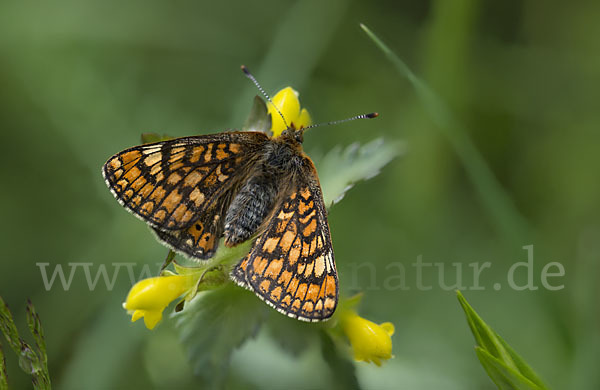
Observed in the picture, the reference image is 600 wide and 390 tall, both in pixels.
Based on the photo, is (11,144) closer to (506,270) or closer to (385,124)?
(385,124)

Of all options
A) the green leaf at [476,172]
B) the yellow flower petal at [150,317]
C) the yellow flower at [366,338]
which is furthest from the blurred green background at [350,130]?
the yellow flower petal at [150,317]

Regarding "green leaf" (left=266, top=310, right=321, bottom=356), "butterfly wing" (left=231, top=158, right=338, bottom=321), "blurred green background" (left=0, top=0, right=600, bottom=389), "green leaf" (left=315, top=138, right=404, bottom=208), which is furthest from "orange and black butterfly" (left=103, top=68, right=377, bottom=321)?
"blurred green background" (left=0, top=0, right=600, bottom=389)

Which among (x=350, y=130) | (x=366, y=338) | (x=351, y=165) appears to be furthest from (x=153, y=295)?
(x=350, y=130)

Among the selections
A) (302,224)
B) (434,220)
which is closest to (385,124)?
(434,220)

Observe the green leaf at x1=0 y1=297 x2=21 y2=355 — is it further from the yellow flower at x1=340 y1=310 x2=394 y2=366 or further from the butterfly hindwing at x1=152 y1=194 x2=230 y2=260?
the yellow flower at x1=340 y1=310 x2=394 y2=366

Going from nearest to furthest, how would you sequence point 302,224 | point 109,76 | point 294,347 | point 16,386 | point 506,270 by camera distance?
point 302,224, point 294,347, point 16,386, point 506,270, point 109,76

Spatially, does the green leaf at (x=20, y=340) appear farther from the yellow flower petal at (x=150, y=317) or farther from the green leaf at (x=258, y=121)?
the green leaf at (x=258, y=121)
